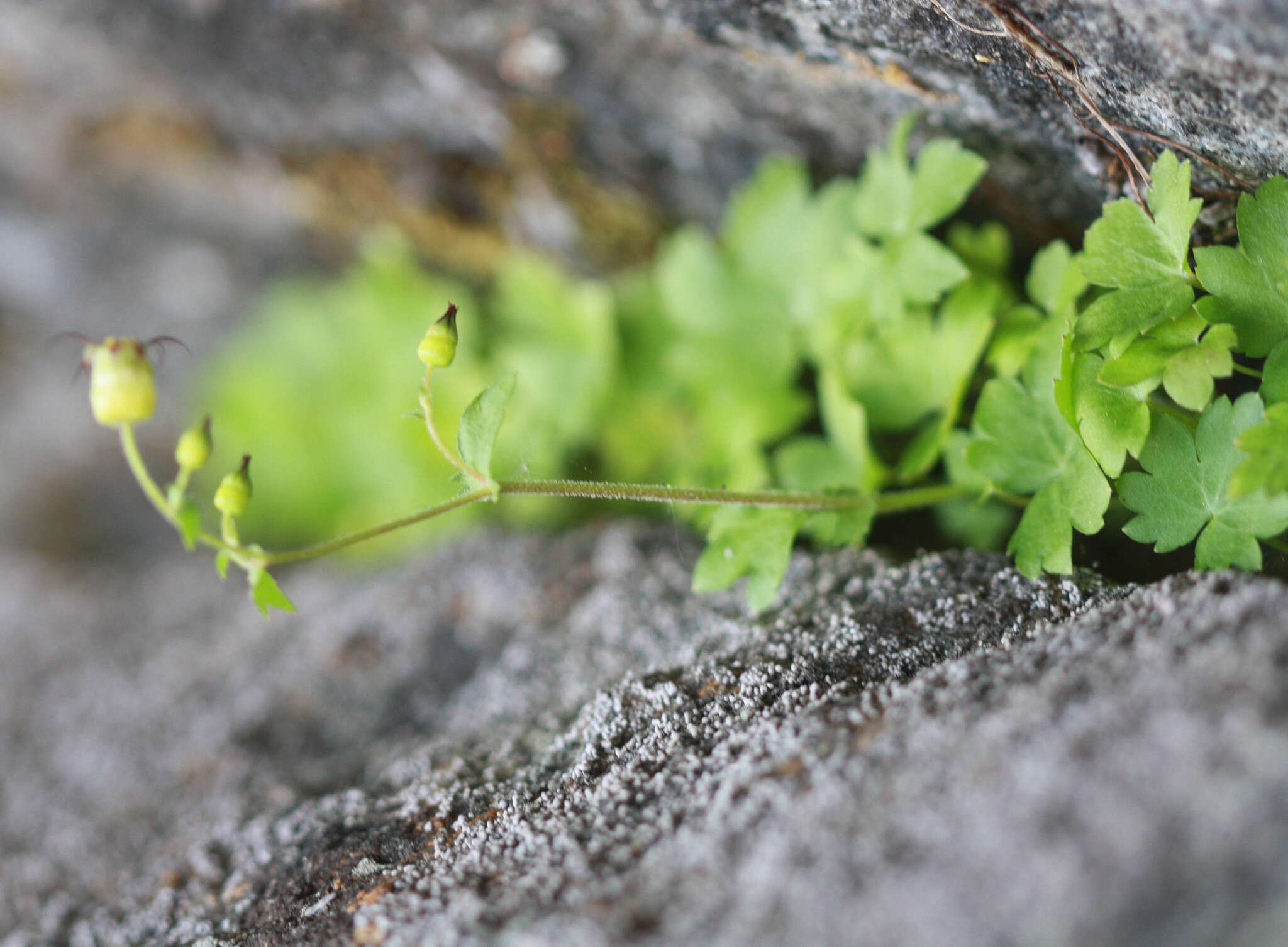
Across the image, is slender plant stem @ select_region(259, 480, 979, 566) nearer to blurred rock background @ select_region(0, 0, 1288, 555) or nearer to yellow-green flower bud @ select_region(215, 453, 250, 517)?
yellow-green flower bud @ select_region(215, 453, 250, 517)

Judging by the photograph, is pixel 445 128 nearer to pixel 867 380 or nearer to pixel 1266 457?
pixel 867 380

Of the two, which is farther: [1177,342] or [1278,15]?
[1177,342]

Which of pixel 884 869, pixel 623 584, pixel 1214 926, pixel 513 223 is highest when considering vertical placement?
pixel 1214 926

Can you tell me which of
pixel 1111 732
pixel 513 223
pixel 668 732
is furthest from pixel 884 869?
pixel 513 223

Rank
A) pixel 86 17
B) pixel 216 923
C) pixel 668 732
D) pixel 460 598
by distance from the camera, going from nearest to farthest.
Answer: pixel 668 732 → pixel 216 923 → pixel 460 598 → pixel 86 17

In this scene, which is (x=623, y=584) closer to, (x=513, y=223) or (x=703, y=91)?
(x=703, y=91)

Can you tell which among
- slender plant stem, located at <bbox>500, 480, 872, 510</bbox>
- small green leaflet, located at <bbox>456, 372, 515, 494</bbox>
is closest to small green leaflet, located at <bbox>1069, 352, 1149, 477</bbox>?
slender plant stem, located at <bbox>500, 480, 872, 510</bbox>

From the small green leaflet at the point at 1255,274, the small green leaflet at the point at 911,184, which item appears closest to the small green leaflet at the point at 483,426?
the small green leaflet at the point at 911,184

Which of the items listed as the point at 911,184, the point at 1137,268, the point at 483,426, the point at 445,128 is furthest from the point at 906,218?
the point at 445,128
